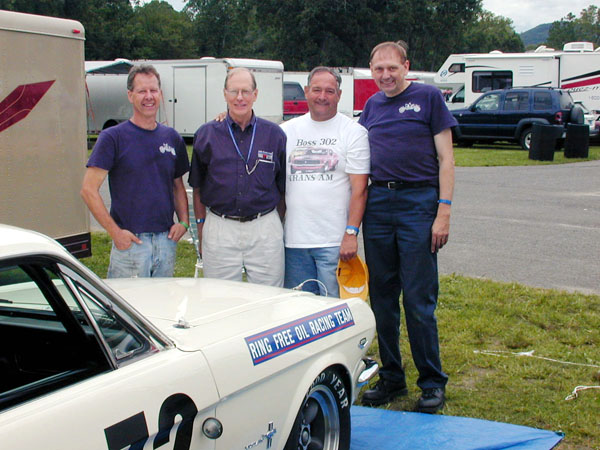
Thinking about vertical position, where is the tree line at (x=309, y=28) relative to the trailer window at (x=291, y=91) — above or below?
above

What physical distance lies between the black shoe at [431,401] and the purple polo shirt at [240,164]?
4.61 ft

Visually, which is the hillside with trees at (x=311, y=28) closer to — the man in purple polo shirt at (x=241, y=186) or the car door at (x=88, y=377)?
the man in purple polo shirt at (x=241, y=186)

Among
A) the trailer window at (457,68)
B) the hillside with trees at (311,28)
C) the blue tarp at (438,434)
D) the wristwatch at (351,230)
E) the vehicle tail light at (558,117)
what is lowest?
the blue tarp at (438,434)


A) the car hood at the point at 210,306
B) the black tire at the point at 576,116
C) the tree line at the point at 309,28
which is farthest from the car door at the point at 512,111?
the tree line at the point at 309,28

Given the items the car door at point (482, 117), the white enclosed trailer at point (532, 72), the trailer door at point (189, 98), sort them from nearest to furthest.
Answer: the car door at point (482, 117) → the trailer door at point (189, 98) → the white enclosed trailer at point (532, 72)

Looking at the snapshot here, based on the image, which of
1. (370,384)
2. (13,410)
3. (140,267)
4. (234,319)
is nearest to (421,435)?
(370,384)

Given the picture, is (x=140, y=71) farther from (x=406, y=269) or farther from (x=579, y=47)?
(x=579, y=47)

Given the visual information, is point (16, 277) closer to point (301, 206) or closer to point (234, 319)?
point (234, 319)

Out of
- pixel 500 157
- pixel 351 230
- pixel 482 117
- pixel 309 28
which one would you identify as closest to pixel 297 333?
pixel 351 230

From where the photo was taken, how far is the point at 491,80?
26.5m

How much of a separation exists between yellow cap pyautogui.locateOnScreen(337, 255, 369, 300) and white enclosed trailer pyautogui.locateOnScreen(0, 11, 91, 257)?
333cm

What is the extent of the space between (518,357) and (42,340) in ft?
11.3

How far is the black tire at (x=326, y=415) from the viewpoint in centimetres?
319

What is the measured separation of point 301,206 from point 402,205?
0.57 meters
